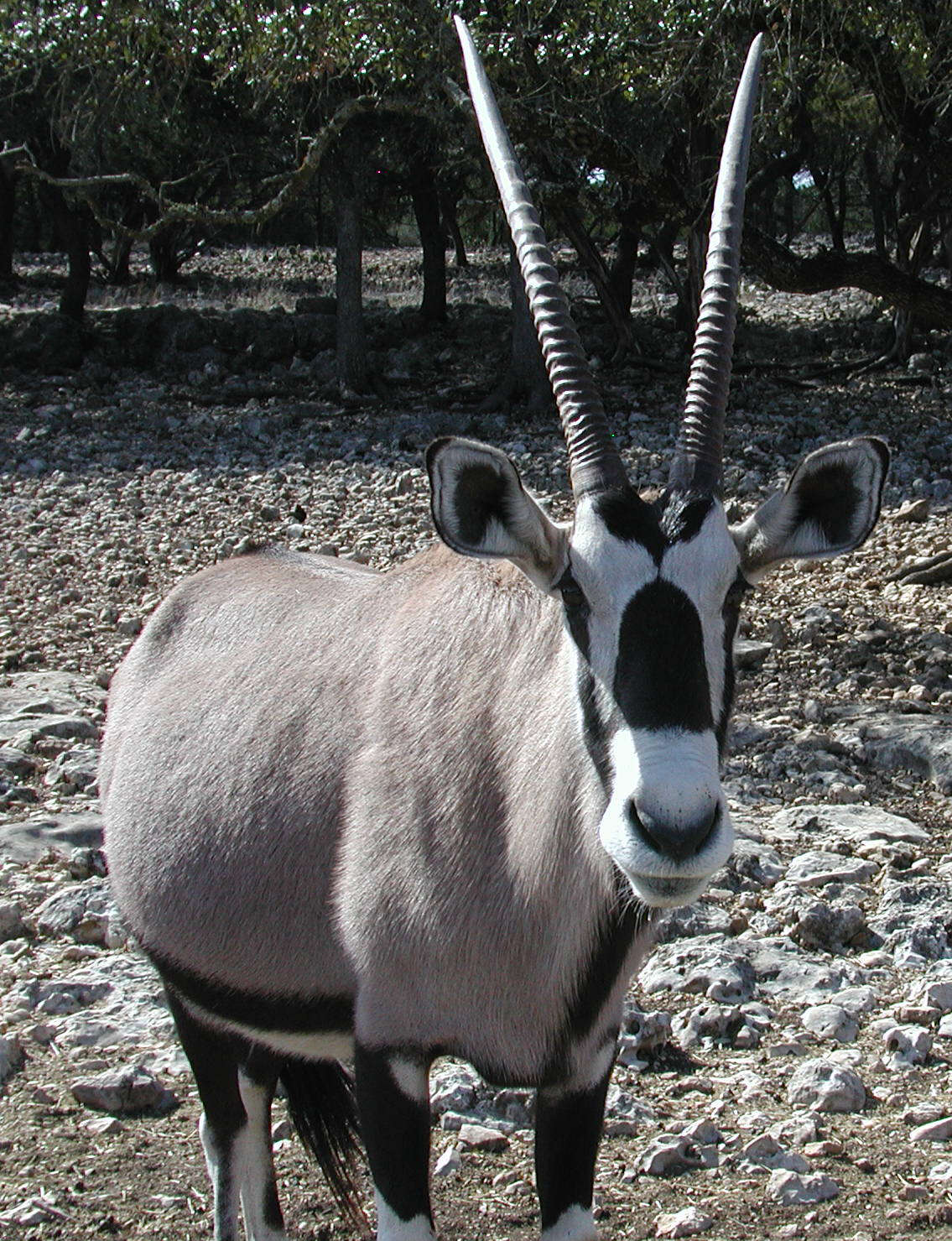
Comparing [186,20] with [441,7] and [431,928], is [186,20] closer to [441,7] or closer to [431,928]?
[441,7]

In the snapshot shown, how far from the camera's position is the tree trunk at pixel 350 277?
20.8m

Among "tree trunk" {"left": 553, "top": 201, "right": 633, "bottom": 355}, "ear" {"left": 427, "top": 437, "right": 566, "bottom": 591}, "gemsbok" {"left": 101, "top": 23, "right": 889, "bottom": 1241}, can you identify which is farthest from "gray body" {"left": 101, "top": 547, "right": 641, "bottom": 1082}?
"tree trunk" {"left": 553, "top": 201, "right": 633, "bottom": 355}

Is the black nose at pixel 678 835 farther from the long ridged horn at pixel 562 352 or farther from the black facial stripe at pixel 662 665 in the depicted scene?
the long ridged horn at pixel 562 352

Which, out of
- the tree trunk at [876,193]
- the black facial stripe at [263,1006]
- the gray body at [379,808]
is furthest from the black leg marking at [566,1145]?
the tree trunk at [876,193]

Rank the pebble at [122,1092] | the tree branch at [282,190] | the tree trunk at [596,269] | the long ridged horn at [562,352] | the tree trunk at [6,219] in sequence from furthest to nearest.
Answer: the tree trunk at [6,219], the tree trunk at [596,269], the tree branch at [282,190], the pebble at [122,1092], the long ridged horn at [562,352]

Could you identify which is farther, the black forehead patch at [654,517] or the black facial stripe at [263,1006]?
the black facial stripe at [263,1006]

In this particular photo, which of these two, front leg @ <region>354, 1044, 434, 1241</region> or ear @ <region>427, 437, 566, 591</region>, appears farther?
front leg @ <region>354, 1044, 434, 1241</region>

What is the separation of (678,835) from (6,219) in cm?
3690

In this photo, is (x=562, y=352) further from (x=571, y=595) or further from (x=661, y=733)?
(x=661, y=733)

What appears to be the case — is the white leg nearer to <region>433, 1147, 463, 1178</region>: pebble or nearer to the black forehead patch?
<region>433, 1147, 463, 1178</region>: pebble

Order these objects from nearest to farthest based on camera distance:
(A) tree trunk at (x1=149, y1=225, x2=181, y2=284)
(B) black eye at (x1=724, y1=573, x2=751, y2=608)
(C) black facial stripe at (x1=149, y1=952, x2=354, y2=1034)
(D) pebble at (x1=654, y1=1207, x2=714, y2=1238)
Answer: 1. (B) black eye at (x1=724, y1=573, x2=751, y2=608)
2. (C) black facial stripe at (x1=149, y1=952, x2=354, y2=1034)
3. (D) pebble at (x1=654, y1=1207, x2=714, y2=1238)
4. (A) tree trunk at (x1=149, y1=225, x2=181, y2=284)

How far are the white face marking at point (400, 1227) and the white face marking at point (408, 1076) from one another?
0.85ft

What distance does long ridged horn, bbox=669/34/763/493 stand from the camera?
10.7ft

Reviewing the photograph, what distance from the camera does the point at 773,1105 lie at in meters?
4.52
